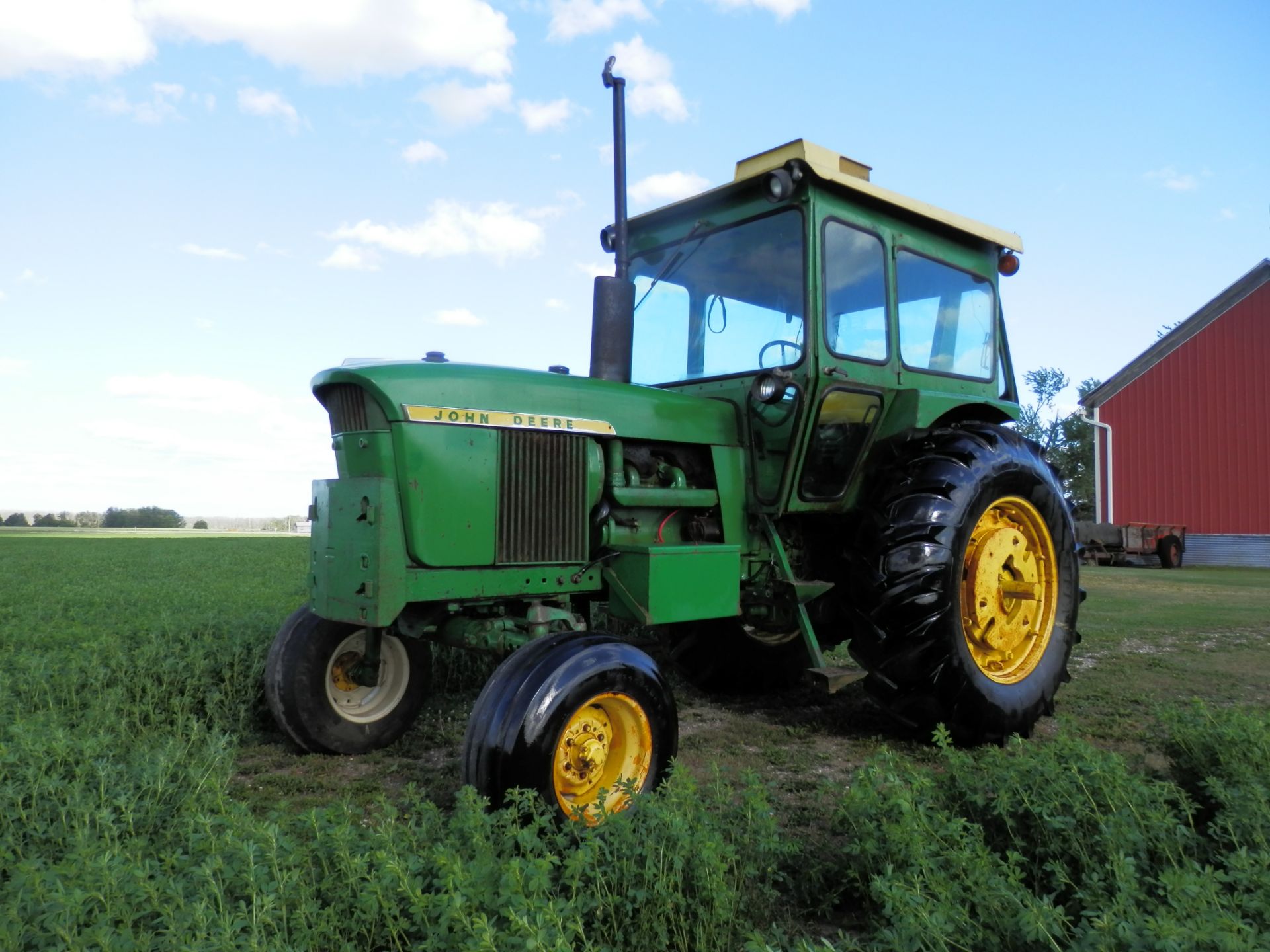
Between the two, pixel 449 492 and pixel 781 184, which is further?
pixel 781 184

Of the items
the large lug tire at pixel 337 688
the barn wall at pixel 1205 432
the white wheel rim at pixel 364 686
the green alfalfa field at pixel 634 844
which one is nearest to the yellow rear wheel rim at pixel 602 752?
the green alfalfa field at pixel 634 844

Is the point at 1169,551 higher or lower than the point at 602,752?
higher

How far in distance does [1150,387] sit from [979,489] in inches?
738

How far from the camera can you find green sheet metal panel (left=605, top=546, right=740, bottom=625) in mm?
3738

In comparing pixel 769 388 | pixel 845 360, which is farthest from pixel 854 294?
pixel 769 388

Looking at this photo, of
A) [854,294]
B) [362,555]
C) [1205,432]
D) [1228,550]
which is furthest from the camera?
[1205,432]

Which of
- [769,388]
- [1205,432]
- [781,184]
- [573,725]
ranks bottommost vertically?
[573,725]

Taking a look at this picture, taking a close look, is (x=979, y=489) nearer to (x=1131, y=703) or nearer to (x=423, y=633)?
(x=1131, y=703)

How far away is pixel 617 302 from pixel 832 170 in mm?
1145

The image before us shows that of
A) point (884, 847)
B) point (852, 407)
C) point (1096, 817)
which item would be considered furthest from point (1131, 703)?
point (884, 847)

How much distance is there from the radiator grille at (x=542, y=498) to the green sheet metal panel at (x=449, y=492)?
0.06 meters

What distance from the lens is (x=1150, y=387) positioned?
20.3 m

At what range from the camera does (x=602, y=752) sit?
126 inches

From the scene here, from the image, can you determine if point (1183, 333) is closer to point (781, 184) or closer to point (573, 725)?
point (781, 184)
